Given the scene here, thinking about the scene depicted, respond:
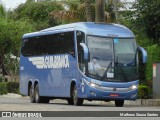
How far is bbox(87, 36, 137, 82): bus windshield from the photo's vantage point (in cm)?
2817

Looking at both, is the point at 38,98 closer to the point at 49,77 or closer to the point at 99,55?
the point at 49,77

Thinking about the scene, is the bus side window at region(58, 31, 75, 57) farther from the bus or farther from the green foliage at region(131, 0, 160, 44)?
the green foliage at region(131, 0, 160, 44)

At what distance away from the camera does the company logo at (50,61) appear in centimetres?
3053

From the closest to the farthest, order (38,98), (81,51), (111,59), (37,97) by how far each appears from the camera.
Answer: (111,59) < (81,51) < (38,98) < (37,97)

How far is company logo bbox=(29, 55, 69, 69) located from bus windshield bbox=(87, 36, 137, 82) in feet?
7.64

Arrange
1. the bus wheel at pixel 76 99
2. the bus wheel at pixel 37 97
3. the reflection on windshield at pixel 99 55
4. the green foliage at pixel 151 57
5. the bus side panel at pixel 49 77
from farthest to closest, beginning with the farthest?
the green foliage at pixel 151 57 → the bus wheel at pixel 37 97 → the bus side panel at pixel 49 77 → the bus wheel at pixel 76 99 → the reflection on windshield at pixel 99 55

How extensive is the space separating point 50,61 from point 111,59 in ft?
15.8

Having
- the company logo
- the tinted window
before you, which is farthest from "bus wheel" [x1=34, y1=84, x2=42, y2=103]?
the tinted window

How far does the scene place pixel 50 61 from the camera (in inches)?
1266

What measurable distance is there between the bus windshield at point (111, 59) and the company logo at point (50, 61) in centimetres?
233

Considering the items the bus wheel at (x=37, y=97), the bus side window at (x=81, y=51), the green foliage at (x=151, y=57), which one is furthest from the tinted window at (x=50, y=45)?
the green foliage at (x=151, y=57)

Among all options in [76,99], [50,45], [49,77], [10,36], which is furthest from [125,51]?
[10,36]

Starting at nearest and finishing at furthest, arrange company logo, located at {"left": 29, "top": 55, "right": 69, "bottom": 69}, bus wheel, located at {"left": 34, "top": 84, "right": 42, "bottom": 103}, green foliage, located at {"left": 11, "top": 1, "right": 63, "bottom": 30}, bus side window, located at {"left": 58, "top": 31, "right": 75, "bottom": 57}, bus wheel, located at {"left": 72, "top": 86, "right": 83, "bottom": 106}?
1. bus wheel, located at {"left": 72, "top": 86, "right": 83, "bottom": 106}
2. bus side window, located at {"left": 58, "top": 31, "right": 75, "bottom": 57}
3. company logo, located at {"left": 29, "top": 55, "right": 69, "bottom": 69}
4. bus wheel, located at {"left": 34, "top": 84, "right": 42, "bottom": 103}
5. green foliage, located at {"left": 11, "top": 1, "right": 63, "bottom": 30}

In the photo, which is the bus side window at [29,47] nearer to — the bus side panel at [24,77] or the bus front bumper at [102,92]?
the bus side panel at [24,77]
